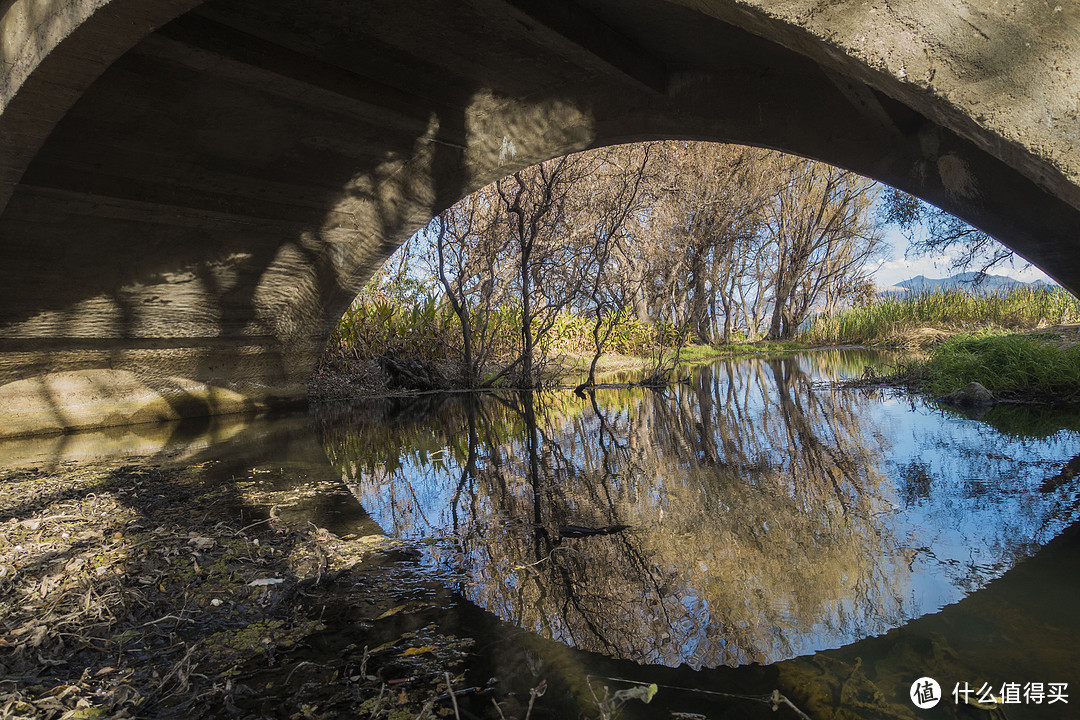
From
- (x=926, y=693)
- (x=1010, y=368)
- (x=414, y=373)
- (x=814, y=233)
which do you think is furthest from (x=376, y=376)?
(x=814, y=233)

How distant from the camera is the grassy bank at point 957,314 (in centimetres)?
1286

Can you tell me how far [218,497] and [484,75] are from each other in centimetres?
363

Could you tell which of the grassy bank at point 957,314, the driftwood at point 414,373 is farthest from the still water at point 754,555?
the grassy bank at point 957,314

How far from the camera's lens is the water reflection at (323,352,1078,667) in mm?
1747

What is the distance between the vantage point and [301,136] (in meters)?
5.46

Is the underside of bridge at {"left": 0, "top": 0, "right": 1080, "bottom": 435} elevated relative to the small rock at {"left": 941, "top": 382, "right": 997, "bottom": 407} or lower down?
elevated

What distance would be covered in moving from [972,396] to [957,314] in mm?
9843

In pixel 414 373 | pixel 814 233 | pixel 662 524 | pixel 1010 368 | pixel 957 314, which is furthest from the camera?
pixel 814 233

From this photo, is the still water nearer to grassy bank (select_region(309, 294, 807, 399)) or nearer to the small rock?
the small rock

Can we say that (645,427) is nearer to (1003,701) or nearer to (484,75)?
(484,75)

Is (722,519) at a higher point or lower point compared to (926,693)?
higher

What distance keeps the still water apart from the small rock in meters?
0.96

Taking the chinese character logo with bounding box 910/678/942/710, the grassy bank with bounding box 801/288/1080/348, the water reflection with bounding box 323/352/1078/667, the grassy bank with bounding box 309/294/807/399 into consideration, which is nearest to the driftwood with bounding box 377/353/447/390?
the grassy bank with bounding box 309/294/807/399

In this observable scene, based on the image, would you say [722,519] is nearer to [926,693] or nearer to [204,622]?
[926,693]
